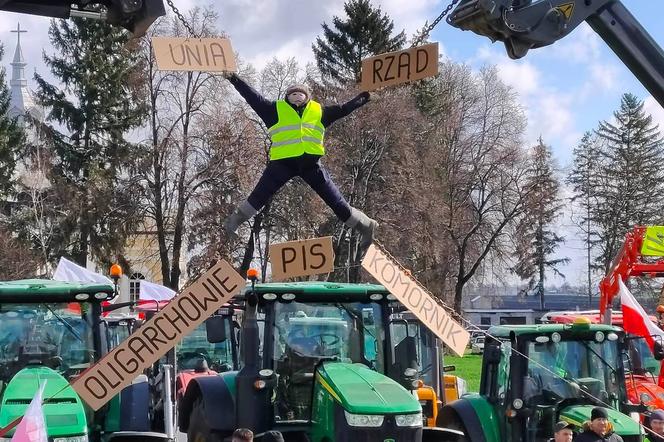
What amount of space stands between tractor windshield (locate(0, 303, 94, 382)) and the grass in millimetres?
15843

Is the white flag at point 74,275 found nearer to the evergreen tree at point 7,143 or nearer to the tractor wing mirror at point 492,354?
the tractor wing mirror at point 492,354

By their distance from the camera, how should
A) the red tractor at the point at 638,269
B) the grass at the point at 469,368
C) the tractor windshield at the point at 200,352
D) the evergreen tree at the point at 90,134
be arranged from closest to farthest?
1. the tractor windshield at the point at 200,352
2. the red tractor at the point at 638,269
3. the grass at the point at 469,368
4. the evergreen tree at the point at 90,134

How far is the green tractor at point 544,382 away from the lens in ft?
32.8

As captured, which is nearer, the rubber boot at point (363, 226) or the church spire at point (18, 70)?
the rubber boot at point (363, 226)

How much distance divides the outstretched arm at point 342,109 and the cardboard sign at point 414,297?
1129mm

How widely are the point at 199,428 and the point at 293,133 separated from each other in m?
3.48

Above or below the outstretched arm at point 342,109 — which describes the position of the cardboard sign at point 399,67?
above

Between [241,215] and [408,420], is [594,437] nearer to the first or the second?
[408,420]

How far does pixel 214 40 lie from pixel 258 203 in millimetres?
1355

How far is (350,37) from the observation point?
40.8m

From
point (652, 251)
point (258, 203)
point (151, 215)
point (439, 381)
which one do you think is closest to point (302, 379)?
point (258, 203)

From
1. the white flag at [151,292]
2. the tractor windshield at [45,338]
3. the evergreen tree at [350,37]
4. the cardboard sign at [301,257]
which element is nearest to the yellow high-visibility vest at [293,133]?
the cardboard sign at [301,257]


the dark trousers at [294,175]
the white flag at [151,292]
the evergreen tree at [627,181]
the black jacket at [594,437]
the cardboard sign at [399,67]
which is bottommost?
the black jacket at [594,437]

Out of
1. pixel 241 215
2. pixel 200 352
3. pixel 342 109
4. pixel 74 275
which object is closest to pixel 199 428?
pixel 241 215
